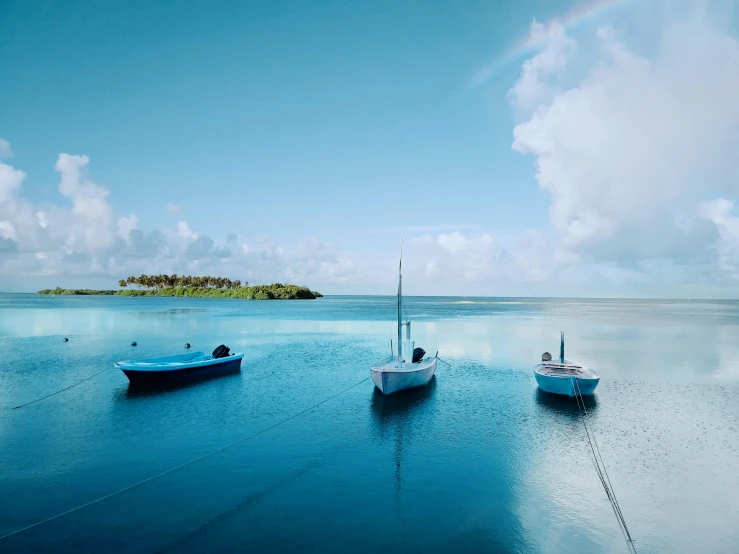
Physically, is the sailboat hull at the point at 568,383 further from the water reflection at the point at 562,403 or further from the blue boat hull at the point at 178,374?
the blue boat hull at the point at 178,374

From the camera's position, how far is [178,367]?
31781 mm

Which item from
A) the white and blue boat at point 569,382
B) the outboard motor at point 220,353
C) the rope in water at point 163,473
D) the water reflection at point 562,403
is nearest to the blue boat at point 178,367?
the outboard motor at point 220,353

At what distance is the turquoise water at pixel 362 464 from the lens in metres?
12.8

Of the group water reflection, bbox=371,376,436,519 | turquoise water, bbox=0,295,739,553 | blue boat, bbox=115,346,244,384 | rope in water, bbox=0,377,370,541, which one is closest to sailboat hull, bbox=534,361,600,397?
turquoise water, bbox=0,295,739,553

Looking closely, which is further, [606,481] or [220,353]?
[220,353]

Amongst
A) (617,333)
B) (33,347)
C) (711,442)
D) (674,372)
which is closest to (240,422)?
(711,442)

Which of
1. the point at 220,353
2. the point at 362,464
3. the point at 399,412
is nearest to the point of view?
the point at 362,464

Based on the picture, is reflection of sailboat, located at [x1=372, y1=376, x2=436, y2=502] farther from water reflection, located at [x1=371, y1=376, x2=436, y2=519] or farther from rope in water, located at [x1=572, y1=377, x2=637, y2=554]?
rope in water, located at [x1=572, y1=377, x2=637, y2=554]

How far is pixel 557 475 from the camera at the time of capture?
1697cm

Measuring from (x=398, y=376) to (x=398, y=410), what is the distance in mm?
2694

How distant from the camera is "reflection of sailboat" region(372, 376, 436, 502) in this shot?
20000mm

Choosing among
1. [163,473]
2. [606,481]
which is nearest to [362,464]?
[163,473]

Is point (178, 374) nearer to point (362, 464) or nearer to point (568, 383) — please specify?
point (362, 464)

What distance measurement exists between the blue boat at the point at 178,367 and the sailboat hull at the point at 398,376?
13642mm
